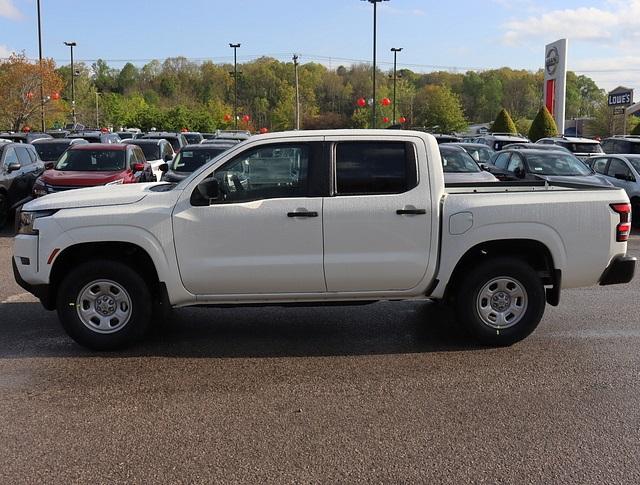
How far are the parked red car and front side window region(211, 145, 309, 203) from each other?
784 centimetres

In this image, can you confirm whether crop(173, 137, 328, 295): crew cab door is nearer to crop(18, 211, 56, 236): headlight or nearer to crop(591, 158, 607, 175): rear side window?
crop(18, 211, 56, 236): headlight

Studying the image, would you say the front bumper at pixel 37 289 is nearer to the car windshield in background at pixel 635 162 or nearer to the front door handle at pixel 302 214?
the front door handle at pixel 302 214

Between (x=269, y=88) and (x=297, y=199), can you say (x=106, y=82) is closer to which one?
(x=269, y=88)

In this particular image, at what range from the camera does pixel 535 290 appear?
6.11m

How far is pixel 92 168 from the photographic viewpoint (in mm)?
14289

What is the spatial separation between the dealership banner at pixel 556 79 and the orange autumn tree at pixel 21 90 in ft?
124

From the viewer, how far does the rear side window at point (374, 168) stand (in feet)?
19.6

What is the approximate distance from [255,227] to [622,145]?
1917cm

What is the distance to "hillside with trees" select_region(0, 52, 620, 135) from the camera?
76812 millimetres

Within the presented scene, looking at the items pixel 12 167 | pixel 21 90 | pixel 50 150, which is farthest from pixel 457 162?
pixel 21 90

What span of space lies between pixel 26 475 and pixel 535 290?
432 centimetres

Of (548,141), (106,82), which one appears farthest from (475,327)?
(106,82)

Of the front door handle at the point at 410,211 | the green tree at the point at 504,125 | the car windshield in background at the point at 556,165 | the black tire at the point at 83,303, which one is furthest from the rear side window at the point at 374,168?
the green tree at the point at 504,125

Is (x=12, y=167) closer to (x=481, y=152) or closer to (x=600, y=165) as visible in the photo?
(x=600, y=165)
